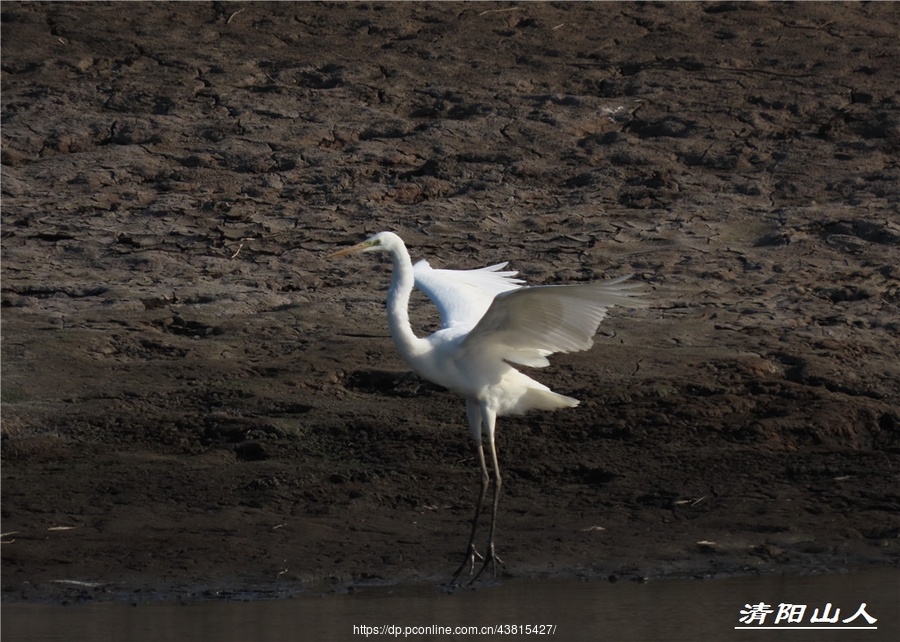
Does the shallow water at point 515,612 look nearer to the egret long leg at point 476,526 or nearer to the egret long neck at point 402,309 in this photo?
the egret long leg at point 476,526

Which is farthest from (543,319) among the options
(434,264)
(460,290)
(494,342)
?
(434,264)

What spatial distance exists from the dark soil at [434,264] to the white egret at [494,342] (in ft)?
1.66

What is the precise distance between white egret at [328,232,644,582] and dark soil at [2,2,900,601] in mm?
505

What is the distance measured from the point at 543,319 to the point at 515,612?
45.1 inches

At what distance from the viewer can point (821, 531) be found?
20.1ft

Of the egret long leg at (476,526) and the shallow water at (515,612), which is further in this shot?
the egret long leg at (476,526)

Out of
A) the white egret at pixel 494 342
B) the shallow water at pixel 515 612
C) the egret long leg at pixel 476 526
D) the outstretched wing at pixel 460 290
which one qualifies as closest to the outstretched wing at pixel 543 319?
the white egret at pixel 494 342

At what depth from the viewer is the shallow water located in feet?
16.8

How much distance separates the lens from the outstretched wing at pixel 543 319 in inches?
207

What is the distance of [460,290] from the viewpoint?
22.1 feet

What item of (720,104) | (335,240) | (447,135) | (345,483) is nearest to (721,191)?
(720,104)

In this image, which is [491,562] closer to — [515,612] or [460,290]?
[515,612]

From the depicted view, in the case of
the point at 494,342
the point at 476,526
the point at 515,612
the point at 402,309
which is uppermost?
the point at 402,309

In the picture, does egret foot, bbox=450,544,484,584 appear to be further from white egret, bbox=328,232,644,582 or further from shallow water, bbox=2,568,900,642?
shallow water, bbox=2,568,900,642
